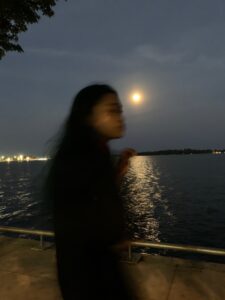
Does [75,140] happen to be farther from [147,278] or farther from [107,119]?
[147,278]

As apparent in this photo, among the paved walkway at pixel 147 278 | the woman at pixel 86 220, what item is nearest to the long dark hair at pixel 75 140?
the woman at pixel 86 220

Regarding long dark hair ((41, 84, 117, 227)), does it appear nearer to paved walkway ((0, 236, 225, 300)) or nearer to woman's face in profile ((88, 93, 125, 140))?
woman's face in profile ((88, 93, 125, 140))

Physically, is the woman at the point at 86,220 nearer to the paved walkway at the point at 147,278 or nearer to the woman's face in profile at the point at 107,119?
the woman's face in profile at the point at 107,119

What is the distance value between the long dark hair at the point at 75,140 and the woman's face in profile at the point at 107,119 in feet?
0.08

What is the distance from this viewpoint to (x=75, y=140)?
1599 millimetres

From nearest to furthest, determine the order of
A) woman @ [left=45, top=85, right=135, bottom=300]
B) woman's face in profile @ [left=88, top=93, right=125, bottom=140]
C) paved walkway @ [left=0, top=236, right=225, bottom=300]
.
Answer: woman @ [left=45, top=85, right=135, bottom=300] → woman's face in profile @ [left=88, top=93, right=125, bottom=140] → paved walkway @ [left=0, top=236, right=225, bottom=300]

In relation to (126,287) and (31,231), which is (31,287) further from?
(126,287)

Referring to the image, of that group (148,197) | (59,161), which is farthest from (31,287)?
(148,197)

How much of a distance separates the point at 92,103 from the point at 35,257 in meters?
4.62

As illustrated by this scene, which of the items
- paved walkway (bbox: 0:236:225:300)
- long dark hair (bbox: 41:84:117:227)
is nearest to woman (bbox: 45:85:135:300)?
long dark hair (bbox: 41:84:117:227)

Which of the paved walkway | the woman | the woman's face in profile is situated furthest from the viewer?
the paved walkway

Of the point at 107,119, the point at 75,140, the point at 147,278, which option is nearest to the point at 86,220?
the point at 75,140

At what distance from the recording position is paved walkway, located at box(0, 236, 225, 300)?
Result: 4148mm

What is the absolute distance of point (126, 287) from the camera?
158 cm
